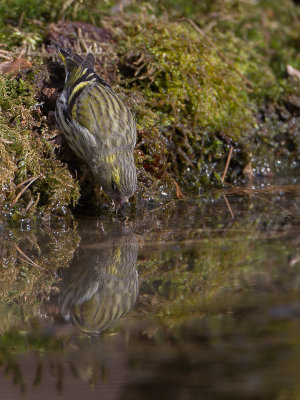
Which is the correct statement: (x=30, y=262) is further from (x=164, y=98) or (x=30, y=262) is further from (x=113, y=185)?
(x=164, y=98)

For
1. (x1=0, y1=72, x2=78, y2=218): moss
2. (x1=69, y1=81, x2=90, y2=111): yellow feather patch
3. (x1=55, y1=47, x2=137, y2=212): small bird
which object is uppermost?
(x1=69, y1=81, x2=90, y2=111): yellow feather patch

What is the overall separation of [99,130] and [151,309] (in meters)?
2.00

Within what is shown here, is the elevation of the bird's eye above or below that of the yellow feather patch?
below

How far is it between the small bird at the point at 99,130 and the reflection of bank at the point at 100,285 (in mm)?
660

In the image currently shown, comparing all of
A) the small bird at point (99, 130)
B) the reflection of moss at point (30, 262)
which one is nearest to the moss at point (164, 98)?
the small bird at point (99, 130)

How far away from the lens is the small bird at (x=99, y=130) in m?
3.89

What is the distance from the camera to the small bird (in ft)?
12.8

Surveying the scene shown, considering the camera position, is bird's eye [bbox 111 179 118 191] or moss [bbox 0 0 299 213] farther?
moss [bbox 0 0 299 213]

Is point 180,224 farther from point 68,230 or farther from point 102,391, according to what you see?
point 102,391

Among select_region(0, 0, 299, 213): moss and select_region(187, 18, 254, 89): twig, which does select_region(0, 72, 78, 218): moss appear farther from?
select_region(187, 18, 254, 89): twig

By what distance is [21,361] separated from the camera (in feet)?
6.18

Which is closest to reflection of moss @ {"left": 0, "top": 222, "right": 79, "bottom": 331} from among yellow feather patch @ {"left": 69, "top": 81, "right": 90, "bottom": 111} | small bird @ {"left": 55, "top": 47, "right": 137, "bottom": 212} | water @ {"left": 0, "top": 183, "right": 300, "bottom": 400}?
water @ {"left": 0, "top": 183, "right": 300, "bottom": 400}

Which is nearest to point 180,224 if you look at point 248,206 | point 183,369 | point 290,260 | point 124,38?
point 248,206

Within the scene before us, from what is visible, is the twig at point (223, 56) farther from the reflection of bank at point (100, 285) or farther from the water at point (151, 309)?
the reflection of bank at point (100, 285)
